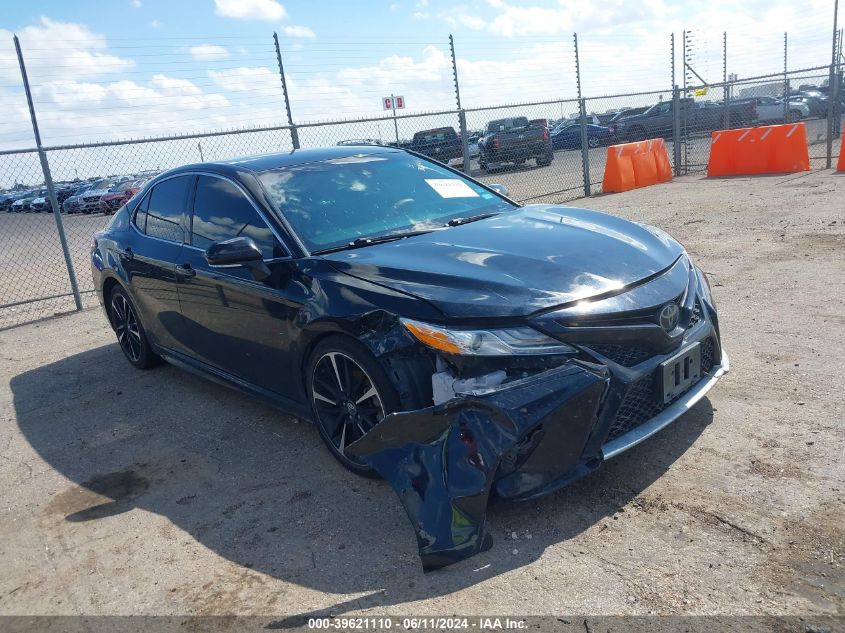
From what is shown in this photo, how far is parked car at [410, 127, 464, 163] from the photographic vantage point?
13703 mm

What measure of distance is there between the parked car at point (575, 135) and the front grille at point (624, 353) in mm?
14965

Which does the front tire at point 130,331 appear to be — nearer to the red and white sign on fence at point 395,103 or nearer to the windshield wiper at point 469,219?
the windshield wiper at point 469,219

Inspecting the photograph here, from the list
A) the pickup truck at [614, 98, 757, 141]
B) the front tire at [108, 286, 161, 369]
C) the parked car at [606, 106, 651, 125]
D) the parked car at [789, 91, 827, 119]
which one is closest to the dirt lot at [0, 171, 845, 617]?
the front tire at [108, 286, 161, 369]

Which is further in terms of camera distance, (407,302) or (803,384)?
(803,384)

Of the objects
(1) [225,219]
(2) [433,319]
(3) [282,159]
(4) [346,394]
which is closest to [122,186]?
(3) [282,159]

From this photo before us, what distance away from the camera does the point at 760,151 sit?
14023 millimetres

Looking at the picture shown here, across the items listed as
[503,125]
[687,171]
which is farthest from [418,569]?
[503,125]

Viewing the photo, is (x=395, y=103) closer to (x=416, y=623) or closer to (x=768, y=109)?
(x=768, y=109)

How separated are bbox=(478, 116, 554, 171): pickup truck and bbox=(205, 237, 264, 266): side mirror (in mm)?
13966

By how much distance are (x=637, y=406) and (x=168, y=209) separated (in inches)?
138

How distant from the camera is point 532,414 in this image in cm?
286

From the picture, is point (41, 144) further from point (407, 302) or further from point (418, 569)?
point (418, 569)

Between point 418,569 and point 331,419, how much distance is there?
1099 millimetres

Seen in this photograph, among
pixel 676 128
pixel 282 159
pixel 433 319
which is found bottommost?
pixel 433 319
